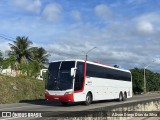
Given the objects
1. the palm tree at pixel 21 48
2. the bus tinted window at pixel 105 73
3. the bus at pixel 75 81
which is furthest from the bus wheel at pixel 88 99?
the palm tree at pixel 21 48

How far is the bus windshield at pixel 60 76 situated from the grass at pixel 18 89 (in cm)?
1140

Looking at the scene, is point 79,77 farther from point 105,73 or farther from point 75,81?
point 105,73

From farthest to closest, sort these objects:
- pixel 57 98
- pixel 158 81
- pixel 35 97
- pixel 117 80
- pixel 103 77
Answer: pixel 158 81
pixel 35 97
pixel 117 80
pixel 103 77
pixel 57 98

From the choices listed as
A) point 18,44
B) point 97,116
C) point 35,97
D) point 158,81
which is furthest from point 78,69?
point 158,81

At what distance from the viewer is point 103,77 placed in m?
30.1

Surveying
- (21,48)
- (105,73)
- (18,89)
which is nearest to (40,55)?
(21,48)

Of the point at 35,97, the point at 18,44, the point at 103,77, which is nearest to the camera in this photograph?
the point at 103,77

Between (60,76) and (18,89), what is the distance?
50.9ft

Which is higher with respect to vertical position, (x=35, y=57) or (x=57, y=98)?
(x=35, y=57)

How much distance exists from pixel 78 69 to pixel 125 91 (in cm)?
1239

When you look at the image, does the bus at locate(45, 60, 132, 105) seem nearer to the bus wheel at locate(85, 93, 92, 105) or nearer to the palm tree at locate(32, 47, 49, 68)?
the bus wheel at locate(85, 93, 92, 105)

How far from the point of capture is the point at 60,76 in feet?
82.0

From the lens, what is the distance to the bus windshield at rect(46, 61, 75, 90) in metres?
24.9

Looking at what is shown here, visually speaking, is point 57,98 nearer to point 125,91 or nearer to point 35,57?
point 125,91
